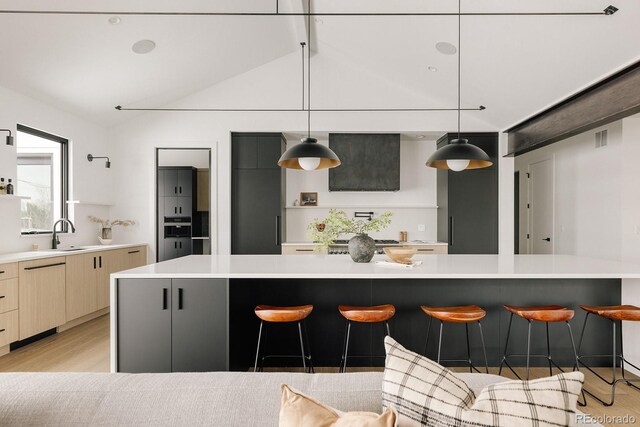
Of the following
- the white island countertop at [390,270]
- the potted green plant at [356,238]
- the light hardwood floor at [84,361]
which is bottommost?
the light hardwood floor at [84,361]

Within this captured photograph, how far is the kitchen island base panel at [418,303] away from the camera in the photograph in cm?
311

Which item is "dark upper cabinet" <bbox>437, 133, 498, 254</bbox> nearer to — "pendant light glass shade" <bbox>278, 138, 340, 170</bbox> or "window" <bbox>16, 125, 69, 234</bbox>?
"pendant light glass shade" <bbox>278, 138, 340, 170</bbox>

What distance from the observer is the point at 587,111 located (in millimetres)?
3584

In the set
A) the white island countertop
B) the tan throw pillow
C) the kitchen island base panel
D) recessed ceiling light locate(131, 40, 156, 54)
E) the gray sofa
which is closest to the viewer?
the tan throw pillow

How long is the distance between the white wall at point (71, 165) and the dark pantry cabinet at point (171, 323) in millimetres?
2502

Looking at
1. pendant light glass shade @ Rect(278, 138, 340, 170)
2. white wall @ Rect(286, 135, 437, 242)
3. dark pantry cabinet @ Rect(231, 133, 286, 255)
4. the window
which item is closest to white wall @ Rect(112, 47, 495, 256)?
dark pantry cabinet @ Rect(231, 133, 286, 255)

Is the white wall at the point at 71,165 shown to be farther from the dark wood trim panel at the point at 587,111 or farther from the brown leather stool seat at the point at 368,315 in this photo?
the dark wood trim panel at the point at 587,111

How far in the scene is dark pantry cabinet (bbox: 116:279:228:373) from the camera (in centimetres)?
256

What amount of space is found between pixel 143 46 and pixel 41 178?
2200 millimetres

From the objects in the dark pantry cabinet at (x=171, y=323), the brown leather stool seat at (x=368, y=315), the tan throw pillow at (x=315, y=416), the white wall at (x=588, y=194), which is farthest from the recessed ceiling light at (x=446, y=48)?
the tan throw pillow at (x=315, y=416)

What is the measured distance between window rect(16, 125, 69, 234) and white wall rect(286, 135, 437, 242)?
3.16 m

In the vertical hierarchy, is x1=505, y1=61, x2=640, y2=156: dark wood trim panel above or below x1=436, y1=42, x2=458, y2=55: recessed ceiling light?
below

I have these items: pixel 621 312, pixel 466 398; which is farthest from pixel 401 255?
pixel 466 398

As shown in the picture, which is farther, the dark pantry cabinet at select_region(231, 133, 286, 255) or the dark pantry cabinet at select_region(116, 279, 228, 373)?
the dark pantry cabinet at select_region(231, 133, 286, 255)
